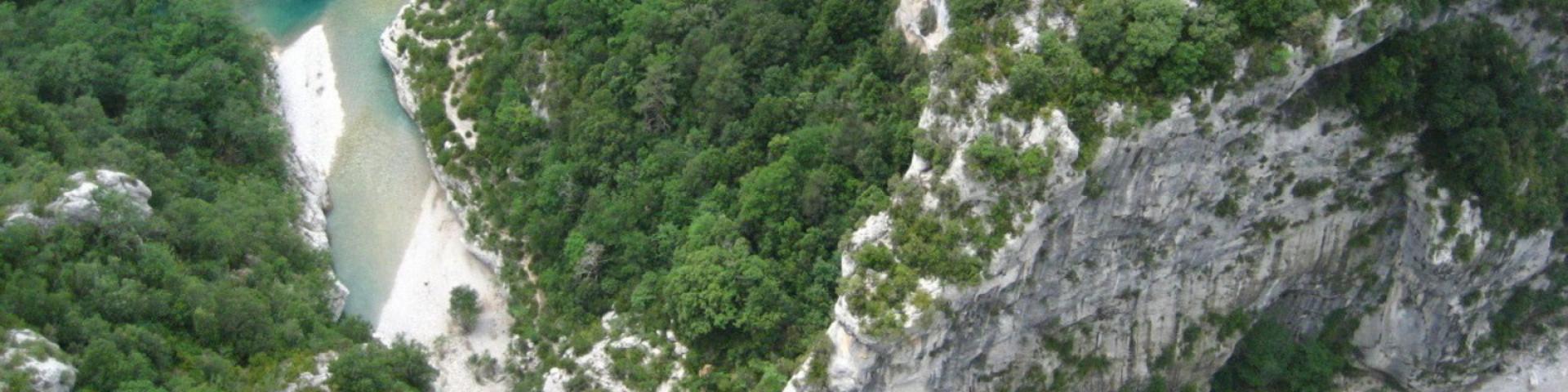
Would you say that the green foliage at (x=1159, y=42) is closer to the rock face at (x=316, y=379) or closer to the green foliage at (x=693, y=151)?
the green foliage at (x=693, y=151)

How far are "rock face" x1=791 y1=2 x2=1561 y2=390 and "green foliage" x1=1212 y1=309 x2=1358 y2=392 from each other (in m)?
0.65

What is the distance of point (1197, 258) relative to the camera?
57.9 meters

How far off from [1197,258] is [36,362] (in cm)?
4061

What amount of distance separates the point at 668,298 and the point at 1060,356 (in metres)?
15.2

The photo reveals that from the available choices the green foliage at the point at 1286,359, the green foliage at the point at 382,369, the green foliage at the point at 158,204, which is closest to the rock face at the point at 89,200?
the green foliage at the point at 158,204

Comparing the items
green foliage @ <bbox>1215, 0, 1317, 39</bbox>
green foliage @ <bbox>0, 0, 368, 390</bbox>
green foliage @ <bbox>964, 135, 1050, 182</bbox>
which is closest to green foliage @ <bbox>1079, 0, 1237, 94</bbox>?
green foliage @ <bbox>1215, 0, 1317, 39</bbox>

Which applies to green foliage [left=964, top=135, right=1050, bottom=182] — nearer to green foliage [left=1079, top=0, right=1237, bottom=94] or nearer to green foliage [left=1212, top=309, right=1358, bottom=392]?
green foliage [left=1079, top=0, right=1237, bottom=94]

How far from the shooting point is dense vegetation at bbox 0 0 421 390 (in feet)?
198

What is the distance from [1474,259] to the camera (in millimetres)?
60000

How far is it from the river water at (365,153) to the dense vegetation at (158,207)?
2.84 meters

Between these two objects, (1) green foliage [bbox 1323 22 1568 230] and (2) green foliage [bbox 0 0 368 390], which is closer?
(1) green foliage [bbox 1323 22 1568 230]

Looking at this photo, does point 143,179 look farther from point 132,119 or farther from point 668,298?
point 668,298

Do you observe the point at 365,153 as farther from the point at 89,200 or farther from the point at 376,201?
the point at 89,200

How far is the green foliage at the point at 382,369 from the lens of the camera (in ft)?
204
